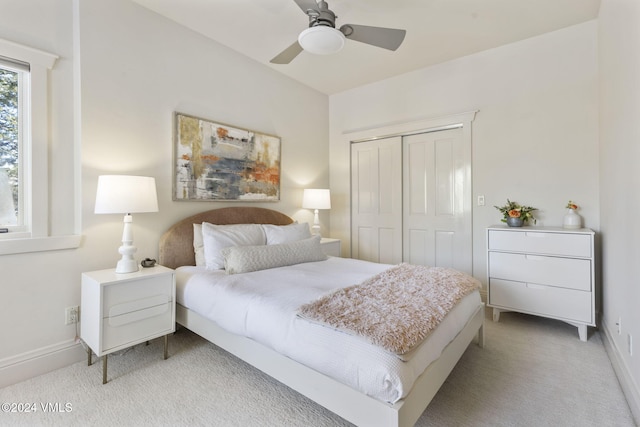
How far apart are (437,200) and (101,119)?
3426 mm

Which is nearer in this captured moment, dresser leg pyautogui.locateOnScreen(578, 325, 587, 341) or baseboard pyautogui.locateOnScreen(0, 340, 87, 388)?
baseboard pyautogui.locateOnScreen(0, 340, 87, 388)

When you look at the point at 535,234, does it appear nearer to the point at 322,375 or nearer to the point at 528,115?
the point at 528,115

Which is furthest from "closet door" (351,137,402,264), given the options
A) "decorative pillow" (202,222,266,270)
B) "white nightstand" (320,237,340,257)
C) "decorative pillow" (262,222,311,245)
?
"decorative pillow" (202,222,266,270)

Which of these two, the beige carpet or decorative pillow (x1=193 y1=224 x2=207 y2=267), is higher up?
decorative pillow (x1=193 y1=224 x2=207 y2=267)

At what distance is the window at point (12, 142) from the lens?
1.96 m

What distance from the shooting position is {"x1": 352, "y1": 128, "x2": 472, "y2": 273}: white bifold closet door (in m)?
3.46

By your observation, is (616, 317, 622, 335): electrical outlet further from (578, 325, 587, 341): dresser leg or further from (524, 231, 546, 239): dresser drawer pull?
(524, 231, 546, 239): dresser drawer pull

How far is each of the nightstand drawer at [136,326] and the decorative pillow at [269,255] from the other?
53 centimetres

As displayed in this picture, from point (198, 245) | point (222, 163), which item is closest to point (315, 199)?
point (222, 163)

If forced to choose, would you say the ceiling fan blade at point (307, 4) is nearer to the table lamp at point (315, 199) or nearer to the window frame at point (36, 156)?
the window frame at point (36, 156)

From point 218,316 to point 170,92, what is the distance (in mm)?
2044

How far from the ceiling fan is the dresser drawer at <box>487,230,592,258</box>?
196 cm

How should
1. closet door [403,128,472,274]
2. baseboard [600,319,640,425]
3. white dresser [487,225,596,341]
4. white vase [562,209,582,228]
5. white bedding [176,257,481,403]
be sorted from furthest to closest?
closet door [403,128,472,274] → white vase [562,209,582,228] → white dresser [487,225,596,341] → baseboard [600,319,640,425] → white bedding [176,257,481,403]

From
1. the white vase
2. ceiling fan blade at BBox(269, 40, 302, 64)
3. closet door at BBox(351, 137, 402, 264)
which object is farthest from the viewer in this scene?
closet door at BBox(351, 137, 402, 264)
